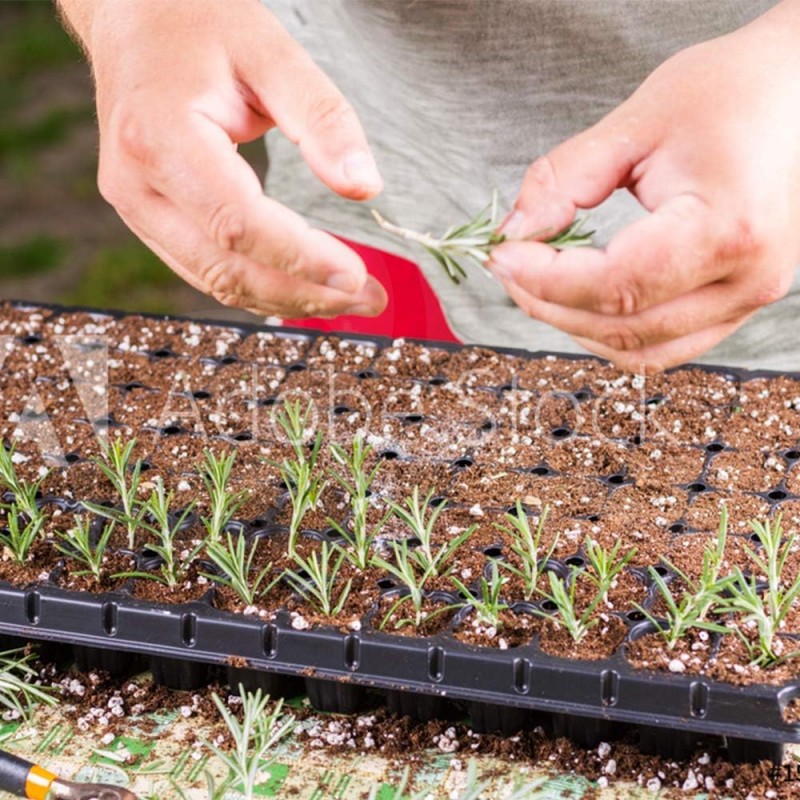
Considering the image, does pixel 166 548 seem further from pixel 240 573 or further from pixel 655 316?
pixel 655 316

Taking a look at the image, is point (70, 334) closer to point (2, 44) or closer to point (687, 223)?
point (687, 223)

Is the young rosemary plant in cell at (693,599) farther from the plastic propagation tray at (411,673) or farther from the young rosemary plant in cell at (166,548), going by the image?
the young rosemary plant in cell at (166,548)

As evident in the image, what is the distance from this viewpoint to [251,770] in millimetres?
1360

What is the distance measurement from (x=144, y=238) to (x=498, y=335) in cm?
97

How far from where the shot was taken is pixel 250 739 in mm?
1528

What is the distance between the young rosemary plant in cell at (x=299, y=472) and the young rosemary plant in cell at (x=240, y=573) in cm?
5

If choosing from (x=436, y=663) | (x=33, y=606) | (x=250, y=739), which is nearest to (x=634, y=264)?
(x=436, y=663)

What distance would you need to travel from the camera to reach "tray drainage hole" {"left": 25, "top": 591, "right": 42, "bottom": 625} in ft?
5.13

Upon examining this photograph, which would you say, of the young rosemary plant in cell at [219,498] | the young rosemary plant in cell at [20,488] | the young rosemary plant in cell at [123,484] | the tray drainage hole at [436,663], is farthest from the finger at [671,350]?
the young rosemary plant in cell at [20,488]

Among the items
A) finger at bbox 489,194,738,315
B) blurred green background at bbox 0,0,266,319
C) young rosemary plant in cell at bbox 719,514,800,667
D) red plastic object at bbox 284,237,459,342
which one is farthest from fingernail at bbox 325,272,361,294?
blurred green background at bbox 0,0,266,319

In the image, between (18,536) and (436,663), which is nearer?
(436,663)

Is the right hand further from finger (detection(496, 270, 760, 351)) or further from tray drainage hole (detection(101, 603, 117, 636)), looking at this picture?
tray drainage hole (detection(101, 603, 117, 636))

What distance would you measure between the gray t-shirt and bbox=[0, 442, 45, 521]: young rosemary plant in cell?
0.82 metres

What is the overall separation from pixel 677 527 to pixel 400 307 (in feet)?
3.13
